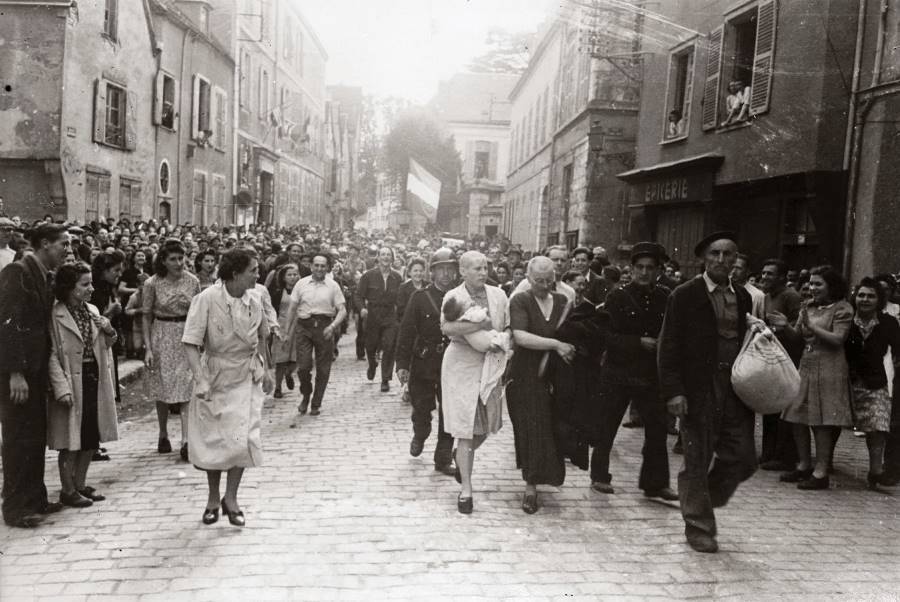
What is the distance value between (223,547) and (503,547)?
1711 millimetres

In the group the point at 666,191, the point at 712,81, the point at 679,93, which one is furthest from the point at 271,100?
the point at 712,81

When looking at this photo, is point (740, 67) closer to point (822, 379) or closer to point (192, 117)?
point (822, 379)

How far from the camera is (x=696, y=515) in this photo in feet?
16.4

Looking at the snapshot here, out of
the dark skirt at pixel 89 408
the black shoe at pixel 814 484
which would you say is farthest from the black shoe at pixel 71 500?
the black shoe at pixel 814 484

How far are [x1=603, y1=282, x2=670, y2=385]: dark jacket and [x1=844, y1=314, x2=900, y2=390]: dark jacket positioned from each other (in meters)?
1.77

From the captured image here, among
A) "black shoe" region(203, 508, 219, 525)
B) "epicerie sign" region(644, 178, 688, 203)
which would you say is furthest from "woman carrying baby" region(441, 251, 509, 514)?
"epicerie sign" region(644, 178, 688, 203)

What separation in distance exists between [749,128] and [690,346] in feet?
28.0

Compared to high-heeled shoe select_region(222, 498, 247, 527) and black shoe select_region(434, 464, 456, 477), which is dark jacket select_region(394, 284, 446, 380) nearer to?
black shoe select_region(434, 464, 456, 477)

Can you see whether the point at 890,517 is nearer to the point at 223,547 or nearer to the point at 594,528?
the point at 594,528

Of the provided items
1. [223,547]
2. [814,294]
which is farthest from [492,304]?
[814,294]

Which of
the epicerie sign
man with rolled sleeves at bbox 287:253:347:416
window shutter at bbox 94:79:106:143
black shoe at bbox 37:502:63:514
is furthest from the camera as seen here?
window shutter at bbox 94:79:106:143

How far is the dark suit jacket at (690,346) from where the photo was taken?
508cm

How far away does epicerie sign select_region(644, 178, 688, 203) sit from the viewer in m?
14.5

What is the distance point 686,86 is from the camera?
15227mm
